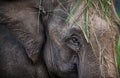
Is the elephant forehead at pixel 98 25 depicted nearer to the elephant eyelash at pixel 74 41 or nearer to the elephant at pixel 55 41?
the elephant at pixel 55 41

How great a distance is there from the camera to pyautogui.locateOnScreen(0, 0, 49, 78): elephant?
400 cm

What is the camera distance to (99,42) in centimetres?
378

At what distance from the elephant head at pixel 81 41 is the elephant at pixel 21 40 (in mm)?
77

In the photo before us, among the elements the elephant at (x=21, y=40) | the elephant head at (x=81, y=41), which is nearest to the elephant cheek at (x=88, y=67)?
the elephant head at (x=81, y=41)

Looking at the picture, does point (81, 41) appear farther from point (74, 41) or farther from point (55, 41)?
point (55, 41)

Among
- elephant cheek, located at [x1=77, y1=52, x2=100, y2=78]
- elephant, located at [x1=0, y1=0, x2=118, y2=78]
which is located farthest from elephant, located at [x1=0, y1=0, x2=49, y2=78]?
elephant cheek, located at [x1=77, y1=52, x2=100, y2=78]

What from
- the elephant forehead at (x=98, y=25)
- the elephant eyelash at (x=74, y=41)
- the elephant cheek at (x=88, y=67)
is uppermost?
the elephant forehead at (x=98, y=25)

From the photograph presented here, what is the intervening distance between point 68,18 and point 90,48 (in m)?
0.22

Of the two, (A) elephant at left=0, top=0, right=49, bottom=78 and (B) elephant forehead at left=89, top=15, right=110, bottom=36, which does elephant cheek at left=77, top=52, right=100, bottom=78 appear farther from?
(A) elephant at left=0, top=0, right=49, bottom=78

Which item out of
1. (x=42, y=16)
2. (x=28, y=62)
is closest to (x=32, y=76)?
(x=28, y=62)

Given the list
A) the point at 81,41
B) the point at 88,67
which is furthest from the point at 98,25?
the point at 88,67

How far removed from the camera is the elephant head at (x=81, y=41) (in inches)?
149

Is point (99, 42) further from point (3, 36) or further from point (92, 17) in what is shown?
point (3, 36)

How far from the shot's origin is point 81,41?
152 inches
